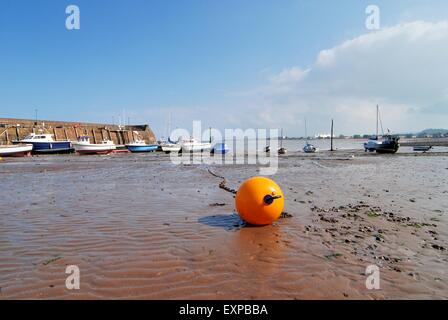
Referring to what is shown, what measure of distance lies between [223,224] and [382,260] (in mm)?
3357

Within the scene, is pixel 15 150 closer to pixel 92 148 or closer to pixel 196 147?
pixel 92 148

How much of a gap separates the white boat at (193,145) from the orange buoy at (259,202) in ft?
182

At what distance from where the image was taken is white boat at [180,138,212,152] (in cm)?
6238

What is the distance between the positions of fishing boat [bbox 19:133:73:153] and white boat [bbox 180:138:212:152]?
69.7 feet

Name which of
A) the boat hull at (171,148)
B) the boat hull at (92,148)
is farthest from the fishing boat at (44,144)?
the boat hull at (171,148)

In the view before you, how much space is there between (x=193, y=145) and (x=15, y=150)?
31.6 meters

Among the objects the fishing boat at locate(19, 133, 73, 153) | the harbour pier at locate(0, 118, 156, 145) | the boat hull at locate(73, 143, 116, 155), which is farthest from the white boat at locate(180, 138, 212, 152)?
the harbour pier at locate(0, 118, 156, 145)

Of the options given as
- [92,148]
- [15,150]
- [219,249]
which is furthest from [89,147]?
[219,249]

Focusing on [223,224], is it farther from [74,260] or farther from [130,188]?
[130,188]

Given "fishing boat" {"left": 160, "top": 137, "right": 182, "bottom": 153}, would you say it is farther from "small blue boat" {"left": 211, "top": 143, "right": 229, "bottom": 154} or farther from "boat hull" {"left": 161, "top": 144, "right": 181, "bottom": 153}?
"small blue boat" {"left": 211, "top": 143, "right": 229, "bottom": 154}

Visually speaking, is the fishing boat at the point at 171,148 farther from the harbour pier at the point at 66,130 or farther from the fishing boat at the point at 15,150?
the fishing boat at the point at 15,150
